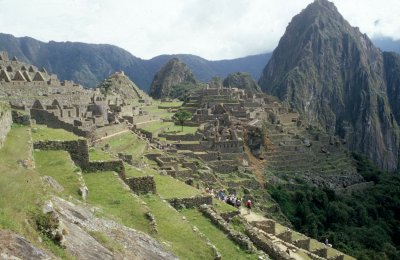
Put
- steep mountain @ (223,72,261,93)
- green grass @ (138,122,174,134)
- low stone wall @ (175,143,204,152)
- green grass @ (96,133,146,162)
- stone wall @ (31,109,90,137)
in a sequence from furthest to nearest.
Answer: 1. steep mountain @ (223,72,261,93)
2. green grass @ (138,122,174,134)
3. low stone wall @ (175,143,204,152)
4. green grass @ (96,133,146,162)
5. stone wall @ (31,109,90,137)

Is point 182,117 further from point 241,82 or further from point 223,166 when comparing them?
point 241,82

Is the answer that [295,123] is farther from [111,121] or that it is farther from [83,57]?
[83,57]

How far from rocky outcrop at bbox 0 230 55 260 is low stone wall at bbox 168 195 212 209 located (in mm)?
9715

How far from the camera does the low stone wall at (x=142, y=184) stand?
1523cm

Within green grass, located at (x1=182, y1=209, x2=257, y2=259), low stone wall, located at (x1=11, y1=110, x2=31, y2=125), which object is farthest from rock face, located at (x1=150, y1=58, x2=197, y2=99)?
green grass, located at (x1=182, y1=209, x2=257, y2=259)

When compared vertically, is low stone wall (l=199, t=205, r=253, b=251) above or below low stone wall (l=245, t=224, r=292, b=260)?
above

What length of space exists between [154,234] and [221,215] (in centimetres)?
621

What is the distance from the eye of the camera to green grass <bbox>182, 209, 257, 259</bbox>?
14.0 metres

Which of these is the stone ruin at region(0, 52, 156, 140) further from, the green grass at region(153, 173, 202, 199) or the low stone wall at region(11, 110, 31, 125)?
the green grass at region(153, 173, 202, 199)

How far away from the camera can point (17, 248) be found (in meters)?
6.20

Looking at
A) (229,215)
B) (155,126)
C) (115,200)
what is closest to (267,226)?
(229,215)

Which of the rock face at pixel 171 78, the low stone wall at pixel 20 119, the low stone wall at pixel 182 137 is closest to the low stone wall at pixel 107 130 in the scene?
the low stone wall at pixel 182 137

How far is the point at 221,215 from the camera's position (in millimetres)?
17359

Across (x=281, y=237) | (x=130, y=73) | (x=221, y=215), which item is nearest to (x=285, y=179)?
(x=281, y=237)
